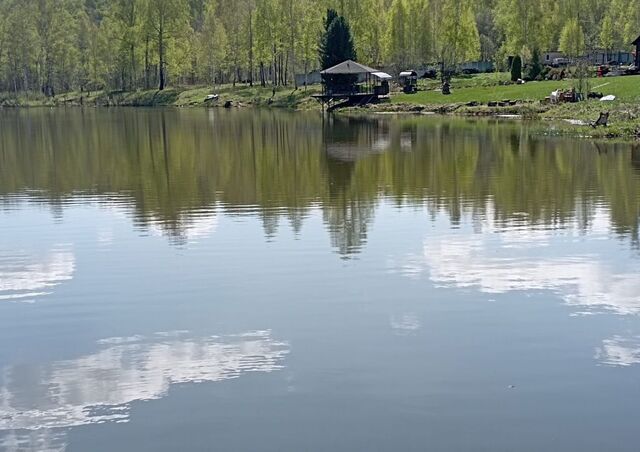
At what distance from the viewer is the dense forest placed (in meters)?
91.6

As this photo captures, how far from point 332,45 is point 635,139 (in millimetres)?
51611

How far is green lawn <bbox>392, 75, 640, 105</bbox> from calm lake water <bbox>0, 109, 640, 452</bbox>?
32.8 meters

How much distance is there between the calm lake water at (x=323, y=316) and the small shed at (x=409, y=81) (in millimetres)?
58169

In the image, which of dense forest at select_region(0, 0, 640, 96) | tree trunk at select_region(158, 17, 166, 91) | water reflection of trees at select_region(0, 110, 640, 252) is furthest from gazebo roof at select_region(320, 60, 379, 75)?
tree trunk at select_region(158, 17, 166, 91)

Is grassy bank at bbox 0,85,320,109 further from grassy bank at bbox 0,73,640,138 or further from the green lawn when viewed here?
the green lawn

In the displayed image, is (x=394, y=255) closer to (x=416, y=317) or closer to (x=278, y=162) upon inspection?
(x=416, y=317)

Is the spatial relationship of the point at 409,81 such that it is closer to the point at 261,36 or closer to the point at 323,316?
the point at 261,36

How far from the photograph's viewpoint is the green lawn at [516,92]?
5557 cm

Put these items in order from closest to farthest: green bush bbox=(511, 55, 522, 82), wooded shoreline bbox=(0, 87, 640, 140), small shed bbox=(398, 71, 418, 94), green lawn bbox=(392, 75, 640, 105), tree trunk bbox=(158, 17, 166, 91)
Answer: wooded shoreline bbox=(0, 87, 640, 140)
green lawn bbox=(392, 75, 640, 105)
green bush bbox=(511, 55, 522, 82)
small shed bbox=(398, 71, 418, 94)
tree trunk bbox=(158, 17, 166, 91)

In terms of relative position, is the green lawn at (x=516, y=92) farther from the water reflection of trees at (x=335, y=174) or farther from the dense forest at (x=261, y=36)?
the dense forest at (x=261, y=36)

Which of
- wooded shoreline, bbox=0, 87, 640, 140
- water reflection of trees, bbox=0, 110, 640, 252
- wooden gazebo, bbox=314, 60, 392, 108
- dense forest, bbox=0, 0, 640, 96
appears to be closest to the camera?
water reflection of trees, bbox=0, 110, 640, 252

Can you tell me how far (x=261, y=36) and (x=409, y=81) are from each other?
25.8 m

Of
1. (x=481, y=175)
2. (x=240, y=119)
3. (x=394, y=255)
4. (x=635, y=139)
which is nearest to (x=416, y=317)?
(x=394, y=255)

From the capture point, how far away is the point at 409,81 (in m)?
86.0
